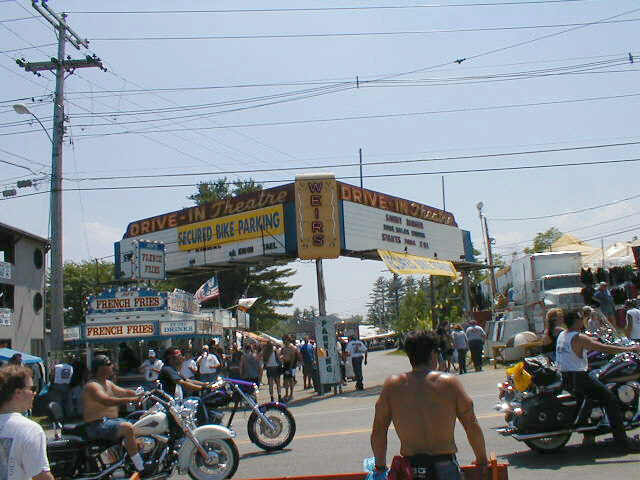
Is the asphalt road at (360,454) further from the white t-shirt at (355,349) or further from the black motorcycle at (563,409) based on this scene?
the white t-shirt at (355,349)

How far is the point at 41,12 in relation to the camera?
2144 centimetres

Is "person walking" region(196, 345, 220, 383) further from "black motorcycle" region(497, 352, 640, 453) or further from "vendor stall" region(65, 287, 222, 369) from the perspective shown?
"black motorcycle" region(497, 352, 640, 453)

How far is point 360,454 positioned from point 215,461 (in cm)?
219

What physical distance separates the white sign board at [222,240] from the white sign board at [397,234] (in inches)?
91.5

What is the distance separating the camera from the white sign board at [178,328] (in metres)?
21.5

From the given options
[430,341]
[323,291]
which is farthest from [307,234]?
[430,341]

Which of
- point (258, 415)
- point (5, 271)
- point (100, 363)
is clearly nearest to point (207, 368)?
point (258, 415)

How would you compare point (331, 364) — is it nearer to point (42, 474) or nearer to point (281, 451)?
point (281, 451)

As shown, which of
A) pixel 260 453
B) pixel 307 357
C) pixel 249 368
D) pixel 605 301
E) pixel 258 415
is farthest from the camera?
pixel 307 357

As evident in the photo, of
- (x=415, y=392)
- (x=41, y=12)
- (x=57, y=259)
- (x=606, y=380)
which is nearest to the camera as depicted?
(x=415, y=392)

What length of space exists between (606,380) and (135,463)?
223 inches

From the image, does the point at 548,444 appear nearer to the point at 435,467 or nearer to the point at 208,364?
the point at 435,467

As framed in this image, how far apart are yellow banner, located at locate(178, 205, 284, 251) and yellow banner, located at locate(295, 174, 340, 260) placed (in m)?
0.97

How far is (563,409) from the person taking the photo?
8.76 meters
